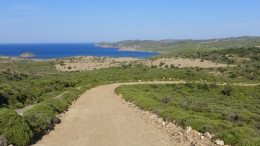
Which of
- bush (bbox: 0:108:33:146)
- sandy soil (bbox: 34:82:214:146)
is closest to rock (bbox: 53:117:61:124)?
sandy soil (bbox: 34:82:214:146)

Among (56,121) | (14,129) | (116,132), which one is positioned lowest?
(116,132)

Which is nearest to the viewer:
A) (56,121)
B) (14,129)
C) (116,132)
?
(14,129)

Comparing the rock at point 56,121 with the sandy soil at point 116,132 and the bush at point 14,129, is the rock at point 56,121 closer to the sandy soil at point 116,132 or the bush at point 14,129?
the sandy soil at point 116,132

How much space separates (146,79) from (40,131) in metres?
32.5

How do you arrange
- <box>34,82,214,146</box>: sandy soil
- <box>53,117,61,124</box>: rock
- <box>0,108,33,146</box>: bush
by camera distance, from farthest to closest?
<box>53,117,61,124</box>: rock → <box>34,82,214,146</box>: sandy soil → <box>0,108,33,146</box>: bush

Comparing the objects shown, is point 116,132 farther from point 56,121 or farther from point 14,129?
point 14,129

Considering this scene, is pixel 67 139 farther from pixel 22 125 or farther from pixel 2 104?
pixel 2 104

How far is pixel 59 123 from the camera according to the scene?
1241 centimetres

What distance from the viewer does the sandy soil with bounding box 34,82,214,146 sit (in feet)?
30.8

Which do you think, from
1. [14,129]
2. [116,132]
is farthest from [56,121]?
[14,129]

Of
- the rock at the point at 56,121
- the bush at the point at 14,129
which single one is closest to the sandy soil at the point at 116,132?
the rock at the point at 56,121

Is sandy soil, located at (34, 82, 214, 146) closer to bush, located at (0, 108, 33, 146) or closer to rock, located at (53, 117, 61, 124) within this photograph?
rock, located at (53, 117, 61, 124)

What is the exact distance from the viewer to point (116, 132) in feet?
35.7

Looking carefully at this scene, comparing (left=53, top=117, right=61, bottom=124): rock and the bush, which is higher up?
the bush
